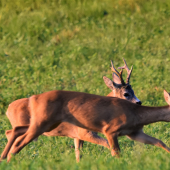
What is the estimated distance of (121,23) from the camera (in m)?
14.6

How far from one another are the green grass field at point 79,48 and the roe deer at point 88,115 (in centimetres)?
107

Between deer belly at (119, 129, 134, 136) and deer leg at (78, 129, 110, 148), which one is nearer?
deer belly at (119, 129, 134, 136)

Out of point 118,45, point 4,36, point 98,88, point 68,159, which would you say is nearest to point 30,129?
point 68,159

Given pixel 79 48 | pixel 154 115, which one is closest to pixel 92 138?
pixel 154 115

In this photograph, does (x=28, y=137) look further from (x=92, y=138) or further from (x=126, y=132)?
(x=126, y=132)

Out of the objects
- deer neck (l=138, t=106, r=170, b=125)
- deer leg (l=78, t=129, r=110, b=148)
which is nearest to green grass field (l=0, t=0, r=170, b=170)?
deer leg (l=78, t=129, r=110, b=148)

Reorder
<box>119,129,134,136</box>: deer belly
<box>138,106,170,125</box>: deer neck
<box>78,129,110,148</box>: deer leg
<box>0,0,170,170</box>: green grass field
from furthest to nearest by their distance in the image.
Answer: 1. <box>0,0,170,170</box>: green grass field
2. <box>78,129,110,148</box>: deer leg
3. <box>138,106,170,125</box>: deer neck
4. <box>119,129,134,136</box>: deer belly

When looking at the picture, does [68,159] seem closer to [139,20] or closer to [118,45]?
[118,45]

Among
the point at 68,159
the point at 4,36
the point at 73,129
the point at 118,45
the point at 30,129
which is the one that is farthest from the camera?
the point at 4,36

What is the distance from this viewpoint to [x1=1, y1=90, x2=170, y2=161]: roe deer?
5805mm

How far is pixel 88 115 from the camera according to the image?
19.4 feet

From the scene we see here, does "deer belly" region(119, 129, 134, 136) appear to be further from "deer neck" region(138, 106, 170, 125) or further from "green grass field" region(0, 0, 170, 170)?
"green grass field" region(0, 0, 170, 170)

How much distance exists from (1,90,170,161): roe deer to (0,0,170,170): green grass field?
1074 mm

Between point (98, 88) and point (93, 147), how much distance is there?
3.52 m
